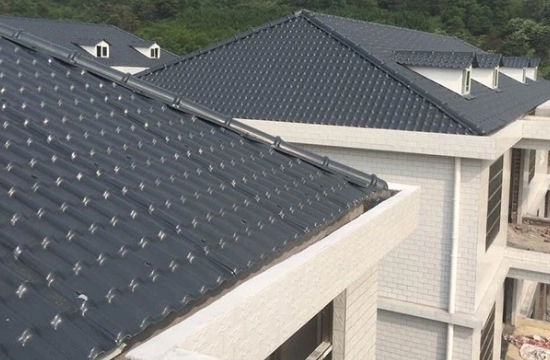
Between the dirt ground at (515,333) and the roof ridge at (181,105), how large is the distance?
33.8 feet

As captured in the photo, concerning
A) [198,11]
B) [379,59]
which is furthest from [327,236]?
[198,11]

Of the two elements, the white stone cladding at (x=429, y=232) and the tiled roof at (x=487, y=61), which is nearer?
the white stone cladding at (x=429, y=232)

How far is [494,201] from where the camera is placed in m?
12.1

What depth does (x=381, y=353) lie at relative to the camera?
11438mm

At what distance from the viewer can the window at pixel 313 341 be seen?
511 cm

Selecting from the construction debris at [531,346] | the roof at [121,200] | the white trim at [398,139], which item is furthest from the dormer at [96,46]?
the roof at [121,200]

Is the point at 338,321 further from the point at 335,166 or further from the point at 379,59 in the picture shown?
the point at 379,59

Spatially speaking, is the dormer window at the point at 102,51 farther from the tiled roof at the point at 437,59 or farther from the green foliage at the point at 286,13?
the tiled roof at the point at 437,59

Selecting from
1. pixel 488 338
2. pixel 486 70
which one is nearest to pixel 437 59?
pixel 486 70

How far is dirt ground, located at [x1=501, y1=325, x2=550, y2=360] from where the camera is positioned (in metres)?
14.2

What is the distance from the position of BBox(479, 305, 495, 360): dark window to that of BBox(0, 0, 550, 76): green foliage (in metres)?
44.4

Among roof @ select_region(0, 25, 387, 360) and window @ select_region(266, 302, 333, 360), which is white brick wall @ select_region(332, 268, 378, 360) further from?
roof @ select_region(0, 25, 387, 360)

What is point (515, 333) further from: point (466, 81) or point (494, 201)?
point (466, 81)

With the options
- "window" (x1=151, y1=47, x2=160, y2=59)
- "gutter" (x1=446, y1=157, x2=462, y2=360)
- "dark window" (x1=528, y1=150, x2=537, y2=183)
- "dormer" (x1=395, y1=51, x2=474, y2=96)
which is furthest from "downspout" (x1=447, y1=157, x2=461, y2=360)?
"window" (x1=151, y1=47, x2=160, y2=59)
